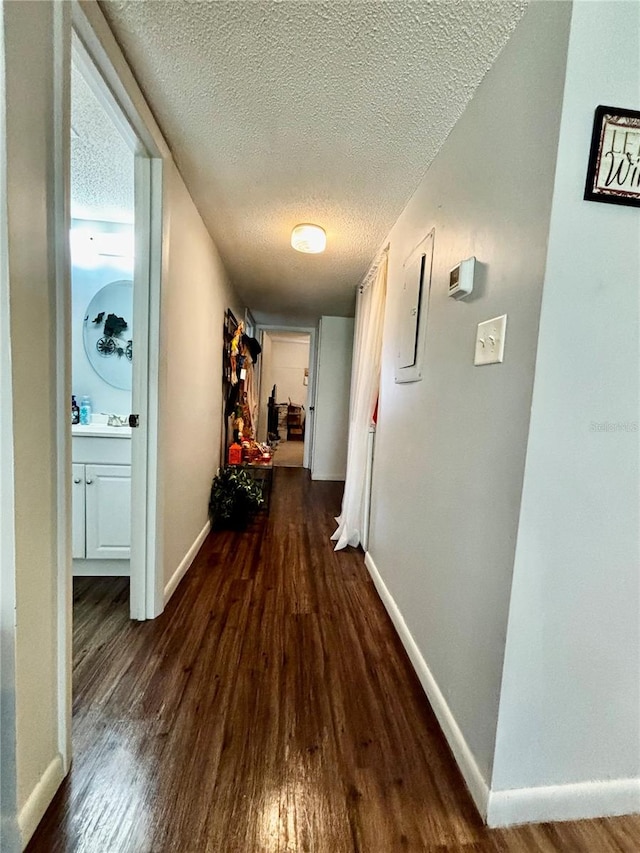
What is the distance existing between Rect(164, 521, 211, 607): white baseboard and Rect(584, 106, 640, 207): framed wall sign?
2264 mm

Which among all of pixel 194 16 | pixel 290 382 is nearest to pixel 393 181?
pixel 194 16

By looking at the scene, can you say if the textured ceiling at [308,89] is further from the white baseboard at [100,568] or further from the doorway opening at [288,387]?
the doorway opening at [288,387]

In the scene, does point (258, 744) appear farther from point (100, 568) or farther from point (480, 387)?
point (100, 568)

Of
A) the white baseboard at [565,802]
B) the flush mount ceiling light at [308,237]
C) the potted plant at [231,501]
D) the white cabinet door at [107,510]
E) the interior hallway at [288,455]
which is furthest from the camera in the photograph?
the interior hallway at [288,455]

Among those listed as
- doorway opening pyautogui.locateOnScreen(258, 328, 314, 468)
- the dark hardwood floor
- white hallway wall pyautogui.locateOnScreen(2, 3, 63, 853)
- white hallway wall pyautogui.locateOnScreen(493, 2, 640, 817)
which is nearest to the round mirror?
the dark hardwood floor

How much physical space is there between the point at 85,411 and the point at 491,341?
2.36 meters

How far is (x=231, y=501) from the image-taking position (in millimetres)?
2945

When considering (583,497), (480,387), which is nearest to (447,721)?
(583,497)

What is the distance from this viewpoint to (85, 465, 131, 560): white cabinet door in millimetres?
2002

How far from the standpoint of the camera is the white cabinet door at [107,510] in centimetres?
200

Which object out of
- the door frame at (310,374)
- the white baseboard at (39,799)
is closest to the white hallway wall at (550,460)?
the white baseboard at (39,799)

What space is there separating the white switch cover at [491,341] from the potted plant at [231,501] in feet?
7.61

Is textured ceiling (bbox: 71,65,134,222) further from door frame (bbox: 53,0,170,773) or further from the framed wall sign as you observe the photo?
the framed wall sign

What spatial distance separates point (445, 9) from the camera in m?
0.97
